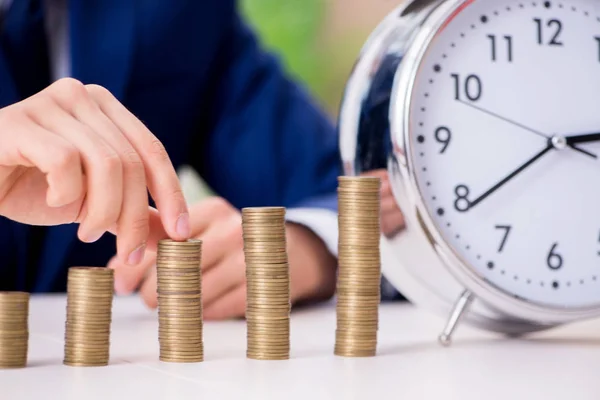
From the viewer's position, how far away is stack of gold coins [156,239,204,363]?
0.78 metres

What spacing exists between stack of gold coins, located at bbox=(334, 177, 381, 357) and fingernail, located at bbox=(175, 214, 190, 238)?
14cm

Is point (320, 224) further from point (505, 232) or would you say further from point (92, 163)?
point (92, 163)

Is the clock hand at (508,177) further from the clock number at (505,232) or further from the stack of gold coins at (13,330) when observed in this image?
the stack of gold coins at (13,330)

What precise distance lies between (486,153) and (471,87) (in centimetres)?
7

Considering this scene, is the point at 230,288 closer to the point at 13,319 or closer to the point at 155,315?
the point at 155,315

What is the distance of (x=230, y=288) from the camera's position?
1.11 metres

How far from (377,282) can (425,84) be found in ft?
0.67

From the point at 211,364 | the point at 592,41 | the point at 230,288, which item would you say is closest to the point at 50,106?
the point at 211,364

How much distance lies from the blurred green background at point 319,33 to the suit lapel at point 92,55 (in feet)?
7.94

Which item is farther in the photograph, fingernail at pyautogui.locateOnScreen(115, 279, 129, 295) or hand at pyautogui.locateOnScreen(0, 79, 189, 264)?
fingernail at pyautogui.locateOnScreen(115, 279, 129, 295)

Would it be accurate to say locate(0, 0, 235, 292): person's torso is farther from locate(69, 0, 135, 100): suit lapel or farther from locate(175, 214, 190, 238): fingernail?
locate(175, 214, 190, 238): fingernail

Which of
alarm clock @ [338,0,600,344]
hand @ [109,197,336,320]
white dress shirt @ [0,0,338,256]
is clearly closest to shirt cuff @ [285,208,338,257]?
hand @ [109,197,336,320]

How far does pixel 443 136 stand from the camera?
91cm

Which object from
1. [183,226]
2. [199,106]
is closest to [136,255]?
[183,226]
